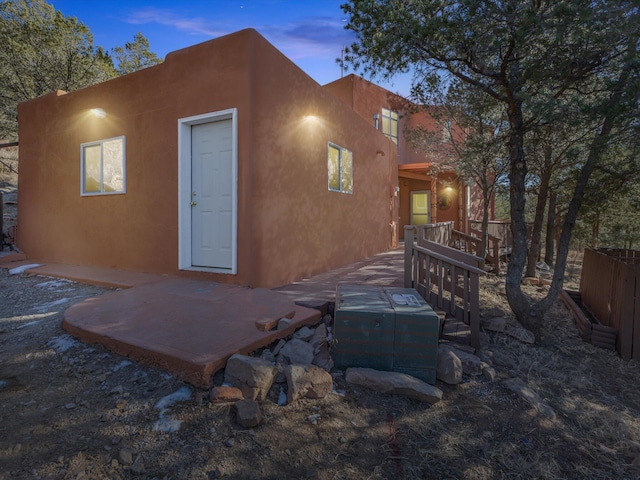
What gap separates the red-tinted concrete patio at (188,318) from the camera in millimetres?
2635

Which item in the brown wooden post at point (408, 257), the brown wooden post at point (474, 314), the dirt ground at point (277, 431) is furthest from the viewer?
the brown wooden post at point (408, 257)

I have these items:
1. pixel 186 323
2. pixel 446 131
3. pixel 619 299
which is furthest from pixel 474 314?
pixel 446 131

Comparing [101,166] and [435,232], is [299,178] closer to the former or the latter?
[435,232]

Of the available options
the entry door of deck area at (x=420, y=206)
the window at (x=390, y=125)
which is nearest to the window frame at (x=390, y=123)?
the window at (x=390, y=125)

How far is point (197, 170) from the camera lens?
16.9 feet

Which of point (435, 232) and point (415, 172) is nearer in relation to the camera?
point (435, 232)

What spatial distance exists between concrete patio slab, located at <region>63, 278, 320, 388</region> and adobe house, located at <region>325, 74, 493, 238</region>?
892 cm

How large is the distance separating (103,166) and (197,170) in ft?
7.50

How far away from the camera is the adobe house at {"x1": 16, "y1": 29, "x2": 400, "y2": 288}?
4664 millimetres

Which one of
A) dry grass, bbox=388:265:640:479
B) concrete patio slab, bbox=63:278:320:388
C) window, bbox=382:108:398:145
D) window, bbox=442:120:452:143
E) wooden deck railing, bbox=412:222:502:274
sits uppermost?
window, bbox=382:108:398:145

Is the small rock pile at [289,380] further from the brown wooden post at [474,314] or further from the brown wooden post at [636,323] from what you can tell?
the brown wooden post at [636,323]

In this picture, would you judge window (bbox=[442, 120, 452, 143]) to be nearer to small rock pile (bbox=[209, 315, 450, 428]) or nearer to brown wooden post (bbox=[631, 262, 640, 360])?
brown wooden post (bbox=[631, 262, 640, 360])

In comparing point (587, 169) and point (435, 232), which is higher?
point (587, 169)

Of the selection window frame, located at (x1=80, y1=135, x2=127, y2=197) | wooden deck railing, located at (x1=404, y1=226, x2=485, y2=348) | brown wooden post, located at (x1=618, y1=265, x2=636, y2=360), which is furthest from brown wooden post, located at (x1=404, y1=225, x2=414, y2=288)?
window frame, located at (x1=80, y1=135, x2=127, y2=197)
